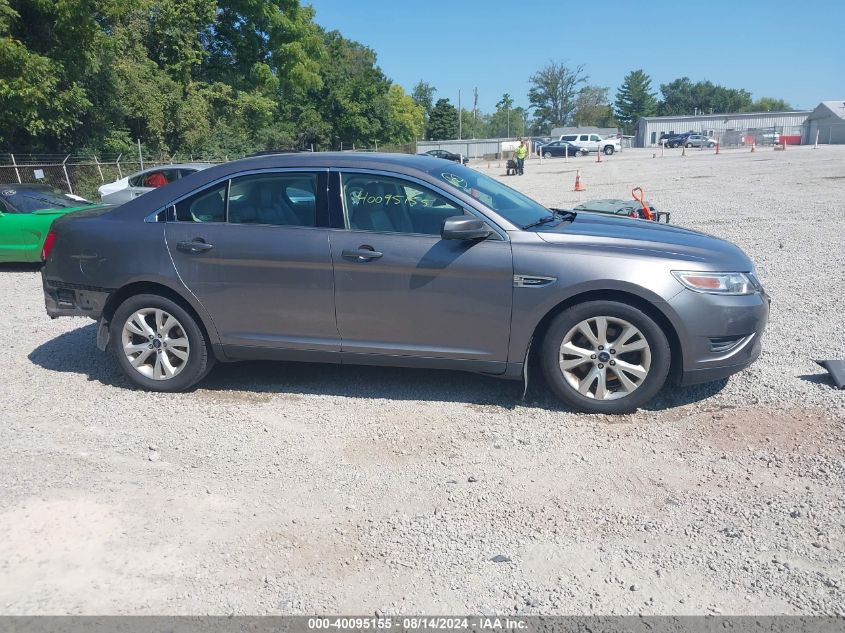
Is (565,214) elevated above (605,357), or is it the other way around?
(565,214)

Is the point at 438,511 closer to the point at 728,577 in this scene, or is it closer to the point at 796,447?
the point at 728,577

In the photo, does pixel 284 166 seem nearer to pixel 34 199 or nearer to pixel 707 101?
pixel 34 199

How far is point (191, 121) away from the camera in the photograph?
33.7m

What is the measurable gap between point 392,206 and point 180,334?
6.26ft

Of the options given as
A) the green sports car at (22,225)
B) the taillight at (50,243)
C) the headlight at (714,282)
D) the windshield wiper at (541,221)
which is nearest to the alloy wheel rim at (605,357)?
the headlight at (714,282)

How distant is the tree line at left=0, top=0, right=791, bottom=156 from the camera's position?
20812 millimetres

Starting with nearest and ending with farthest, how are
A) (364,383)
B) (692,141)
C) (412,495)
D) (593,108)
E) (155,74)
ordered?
(412,495), (364,383), (155,74), (692,141), (593,108)

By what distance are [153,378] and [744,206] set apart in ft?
49.9

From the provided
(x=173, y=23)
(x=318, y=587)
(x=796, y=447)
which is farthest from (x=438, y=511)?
(x=173, y=23)

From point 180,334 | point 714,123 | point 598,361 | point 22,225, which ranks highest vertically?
point 714,123

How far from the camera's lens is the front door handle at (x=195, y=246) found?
17.6 feet

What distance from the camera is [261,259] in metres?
5.27

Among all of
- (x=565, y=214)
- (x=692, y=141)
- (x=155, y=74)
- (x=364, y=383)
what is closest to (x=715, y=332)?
(x=565, y=214)

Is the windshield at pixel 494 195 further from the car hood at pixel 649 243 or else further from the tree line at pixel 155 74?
the tree line at pixel 155 74
